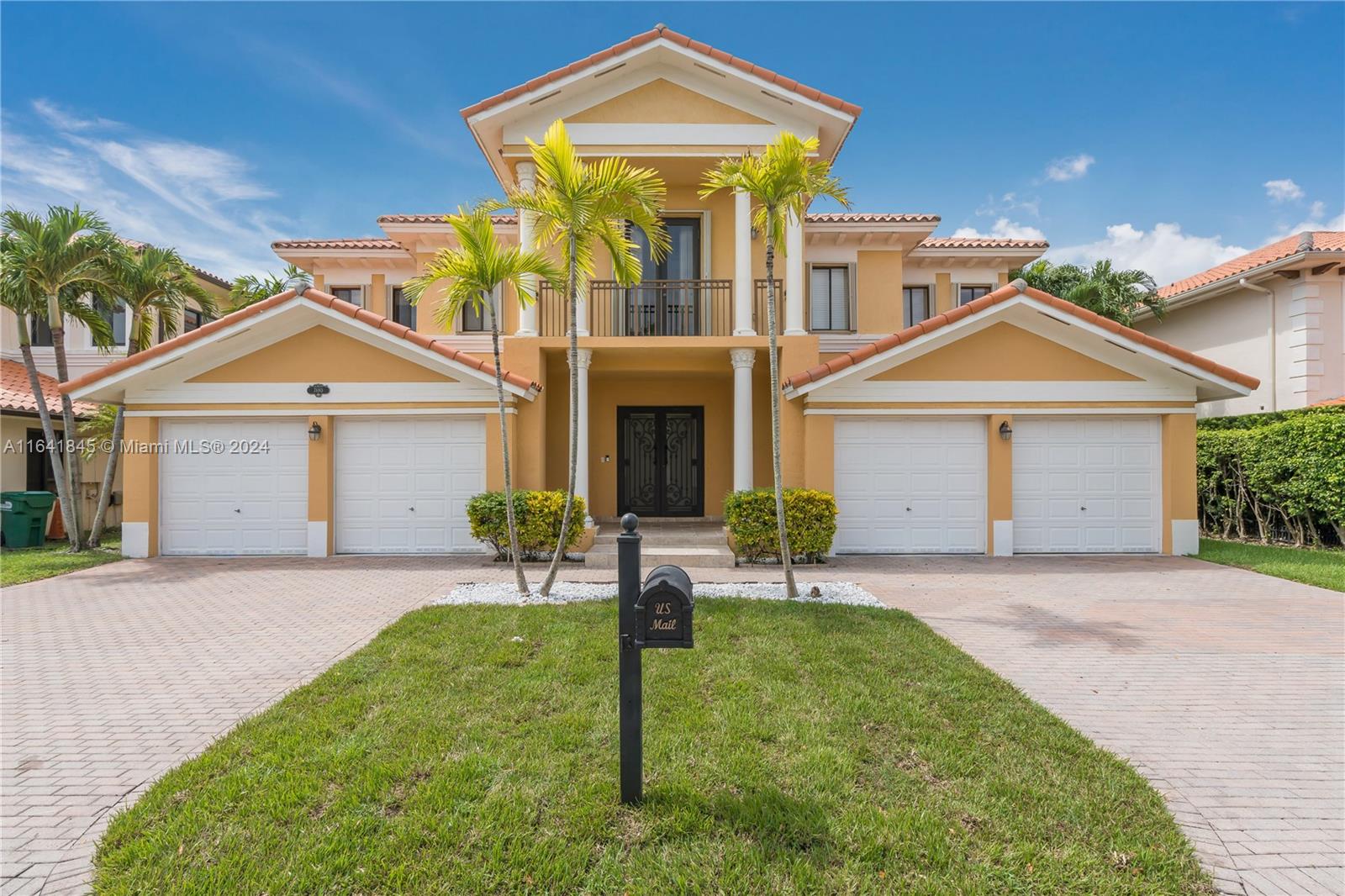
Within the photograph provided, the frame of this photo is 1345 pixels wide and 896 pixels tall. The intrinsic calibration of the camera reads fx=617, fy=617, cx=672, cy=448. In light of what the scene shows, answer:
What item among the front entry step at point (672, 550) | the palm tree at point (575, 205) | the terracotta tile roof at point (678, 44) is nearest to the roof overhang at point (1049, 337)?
the front entry step at point (672, 550)

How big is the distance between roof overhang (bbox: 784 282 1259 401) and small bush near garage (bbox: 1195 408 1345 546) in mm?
1697

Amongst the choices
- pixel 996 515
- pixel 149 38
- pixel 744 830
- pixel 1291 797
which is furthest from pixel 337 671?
pixel 149 38

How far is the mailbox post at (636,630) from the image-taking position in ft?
10.4

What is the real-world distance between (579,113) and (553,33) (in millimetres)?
2735

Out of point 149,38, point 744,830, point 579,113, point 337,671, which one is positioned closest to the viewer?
point 744,830

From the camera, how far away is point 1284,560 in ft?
34.1

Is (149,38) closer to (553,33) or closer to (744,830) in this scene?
(553,33)

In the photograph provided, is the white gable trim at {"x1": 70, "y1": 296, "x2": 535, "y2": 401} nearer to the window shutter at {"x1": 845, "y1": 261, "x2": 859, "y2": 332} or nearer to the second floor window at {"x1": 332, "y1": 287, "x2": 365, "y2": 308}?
the second floor window at {"x1": 332, "y1": 287, "x2": 365, "y2": 308}

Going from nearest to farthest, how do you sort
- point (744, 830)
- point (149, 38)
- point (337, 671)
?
point (744, 830)
point (337, 671)
point (149, 38)

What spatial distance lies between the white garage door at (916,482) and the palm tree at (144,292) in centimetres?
1336

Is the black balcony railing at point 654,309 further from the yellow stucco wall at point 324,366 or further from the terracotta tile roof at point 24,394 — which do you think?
the terracotta tile roof at point 24,394

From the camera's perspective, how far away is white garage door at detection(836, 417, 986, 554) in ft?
36.8

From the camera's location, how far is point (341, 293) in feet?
52.8

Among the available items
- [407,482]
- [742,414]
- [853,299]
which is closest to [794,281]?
[742,414]
